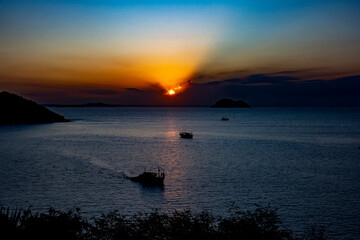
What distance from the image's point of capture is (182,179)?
5109 centimetres

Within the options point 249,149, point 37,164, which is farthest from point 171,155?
point 37,164

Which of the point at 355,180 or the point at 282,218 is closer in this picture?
the point at 282,218

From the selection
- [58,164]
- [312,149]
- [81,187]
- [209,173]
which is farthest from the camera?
[312,149]


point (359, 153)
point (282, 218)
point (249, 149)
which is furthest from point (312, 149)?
point (282, 218)

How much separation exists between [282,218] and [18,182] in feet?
126

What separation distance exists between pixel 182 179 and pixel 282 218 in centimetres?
2057

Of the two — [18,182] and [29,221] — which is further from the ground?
[29,221]

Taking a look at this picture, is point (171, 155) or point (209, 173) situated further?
point (171, 155)

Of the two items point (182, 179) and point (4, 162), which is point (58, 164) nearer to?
point (4, 162)

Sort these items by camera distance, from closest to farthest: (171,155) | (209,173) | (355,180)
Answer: (355,180) → (209,173) → (171,155)

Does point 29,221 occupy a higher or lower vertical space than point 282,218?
higher

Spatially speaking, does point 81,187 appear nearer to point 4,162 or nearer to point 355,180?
point 4,162

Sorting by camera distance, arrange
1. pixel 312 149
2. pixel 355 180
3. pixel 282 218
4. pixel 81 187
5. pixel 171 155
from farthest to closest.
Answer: pixel 312 149 → pixel 171 155 → pixel 355 180 → pixel 81 187 → pixel 282 218

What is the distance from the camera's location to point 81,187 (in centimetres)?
4531
